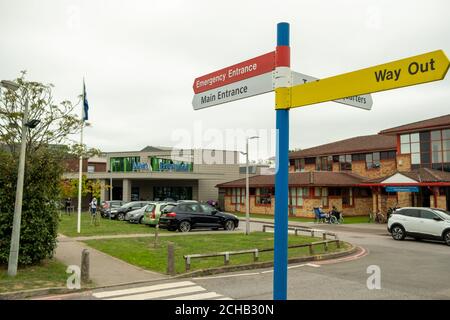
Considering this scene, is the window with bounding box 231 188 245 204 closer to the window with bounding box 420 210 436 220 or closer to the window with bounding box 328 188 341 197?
the window with bounding box 328 188 341 197

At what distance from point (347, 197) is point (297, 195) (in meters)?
5.05

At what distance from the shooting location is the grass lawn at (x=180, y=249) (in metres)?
12.1

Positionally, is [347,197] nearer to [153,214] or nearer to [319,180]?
[319,180]

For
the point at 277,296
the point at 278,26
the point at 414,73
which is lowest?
the point at 277,296

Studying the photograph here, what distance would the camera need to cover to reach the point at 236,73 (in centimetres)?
370

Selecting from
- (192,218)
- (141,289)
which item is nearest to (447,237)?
(192,218)

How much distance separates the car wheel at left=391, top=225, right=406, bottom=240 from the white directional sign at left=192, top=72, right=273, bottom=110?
18.9m

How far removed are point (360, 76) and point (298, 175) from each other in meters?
38.8

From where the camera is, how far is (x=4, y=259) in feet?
34.9

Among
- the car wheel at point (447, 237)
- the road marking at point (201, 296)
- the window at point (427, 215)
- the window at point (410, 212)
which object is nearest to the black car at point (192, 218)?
the window at point (410, 212)

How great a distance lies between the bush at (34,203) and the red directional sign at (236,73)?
8981 mm

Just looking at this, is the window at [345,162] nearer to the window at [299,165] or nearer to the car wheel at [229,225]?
the window at [299,165]
